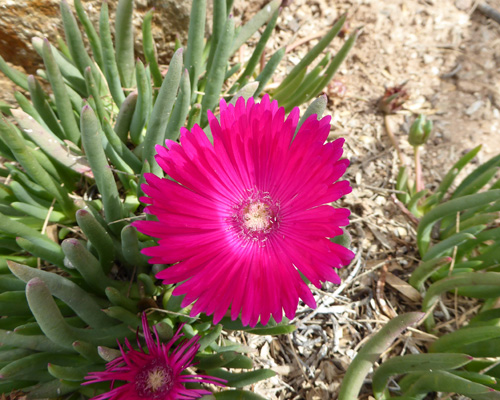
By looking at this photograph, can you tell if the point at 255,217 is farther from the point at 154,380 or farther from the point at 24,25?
Result: the point at 24,25

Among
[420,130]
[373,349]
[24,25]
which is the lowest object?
[373,349]

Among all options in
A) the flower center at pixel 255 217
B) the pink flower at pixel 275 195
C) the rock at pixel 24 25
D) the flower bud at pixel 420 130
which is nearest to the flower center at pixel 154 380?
the pink flower at pixel 275 195

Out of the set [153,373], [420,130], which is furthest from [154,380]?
Result: [420,130]

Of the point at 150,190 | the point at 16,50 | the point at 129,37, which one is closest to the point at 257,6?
the point at 129,37

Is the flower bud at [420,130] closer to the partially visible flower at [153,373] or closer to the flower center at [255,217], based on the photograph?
the flower center at [255,217]

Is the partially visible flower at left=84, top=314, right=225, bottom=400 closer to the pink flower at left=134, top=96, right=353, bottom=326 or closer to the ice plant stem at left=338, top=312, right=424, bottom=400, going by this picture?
the pink flower at left=134, top=96, right=353, bottom=326

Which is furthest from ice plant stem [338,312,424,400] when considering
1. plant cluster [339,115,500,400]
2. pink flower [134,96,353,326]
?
pink flower [134,96,353,326]
